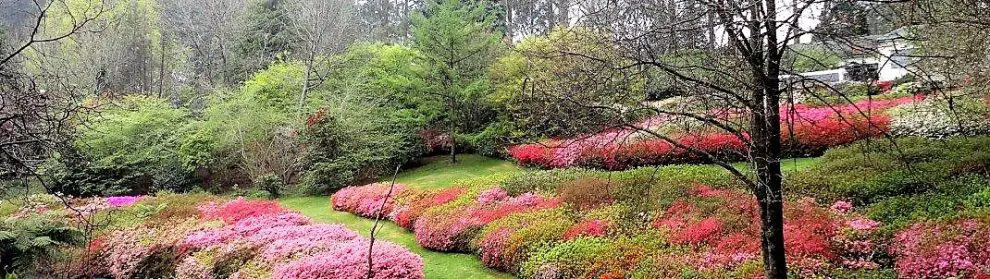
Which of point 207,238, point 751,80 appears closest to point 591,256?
point 751,80

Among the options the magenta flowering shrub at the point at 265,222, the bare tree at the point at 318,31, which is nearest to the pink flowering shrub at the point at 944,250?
the magenta flowering shrub at the point at 265,222

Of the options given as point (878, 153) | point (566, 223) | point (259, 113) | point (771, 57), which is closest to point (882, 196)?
point (878, 153)

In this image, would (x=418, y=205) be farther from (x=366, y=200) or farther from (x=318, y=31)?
(x=318, y=31)

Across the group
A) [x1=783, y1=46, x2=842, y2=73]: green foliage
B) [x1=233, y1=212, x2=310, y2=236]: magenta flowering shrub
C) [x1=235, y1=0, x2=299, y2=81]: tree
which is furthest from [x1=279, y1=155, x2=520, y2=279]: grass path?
[x1=235, y1=0, x2=299, y2=81]: tree

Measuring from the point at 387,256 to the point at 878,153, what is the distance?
27.9 ft

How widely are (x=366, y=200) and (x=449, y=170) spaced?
5743 mm

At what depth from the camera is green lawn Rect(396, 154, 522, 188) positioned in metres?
19.1

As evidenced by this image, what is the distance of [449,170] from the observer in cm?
2111

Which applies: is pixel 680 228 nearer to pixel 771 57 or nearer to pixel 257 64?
pixel 771 57

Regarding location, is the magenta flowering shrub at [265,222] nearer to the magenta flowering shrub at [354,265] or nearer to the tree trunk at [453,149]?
the magenta flowering shrub at [354,265]

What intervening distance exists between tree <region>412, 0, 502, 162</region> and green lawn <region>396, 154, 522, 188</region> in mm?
681

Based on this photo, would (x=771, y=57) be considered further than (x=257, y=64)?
No

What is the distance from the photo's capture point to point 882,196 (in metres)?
8.83

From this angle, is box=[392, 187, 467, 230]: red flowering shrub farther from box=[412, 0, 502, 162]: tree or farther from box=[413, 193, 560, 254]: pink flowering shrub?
box=[412, 0, 502, 162]: tree
